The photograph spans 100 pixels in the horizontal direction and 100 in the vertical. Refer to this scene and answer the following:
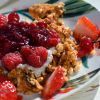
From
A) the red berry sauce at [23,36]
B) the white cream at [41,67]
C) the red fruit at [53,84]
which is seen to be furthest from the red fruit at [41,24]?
the red fruit at [53,84]

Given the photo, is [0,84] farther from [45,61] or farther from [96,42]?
[96,42]

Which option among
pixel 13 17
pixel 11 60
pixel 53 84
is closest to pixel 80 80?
pixel 53 84

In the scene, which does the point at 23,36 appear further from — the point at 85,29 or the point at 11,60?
the point at 85,29

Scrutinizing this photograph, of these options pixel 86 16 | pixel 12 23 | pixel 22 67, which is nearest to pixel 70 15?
pixel 86 16

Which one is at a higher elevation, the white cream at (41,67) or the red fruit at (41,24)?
the red fruit at (41,24)

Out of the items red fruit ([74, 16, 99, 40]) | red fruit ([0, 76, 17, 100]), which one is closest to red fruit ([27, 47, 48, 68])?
red fruit ([0, 76, 17, 100])

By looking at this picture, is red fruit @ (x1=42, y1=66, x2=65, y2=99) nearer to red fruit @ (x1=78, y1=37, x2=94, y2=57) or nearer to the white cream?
the white cream

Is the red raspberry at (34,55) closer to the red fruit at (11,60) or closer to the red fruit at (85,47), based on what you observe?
the red fruit at (11,60)
